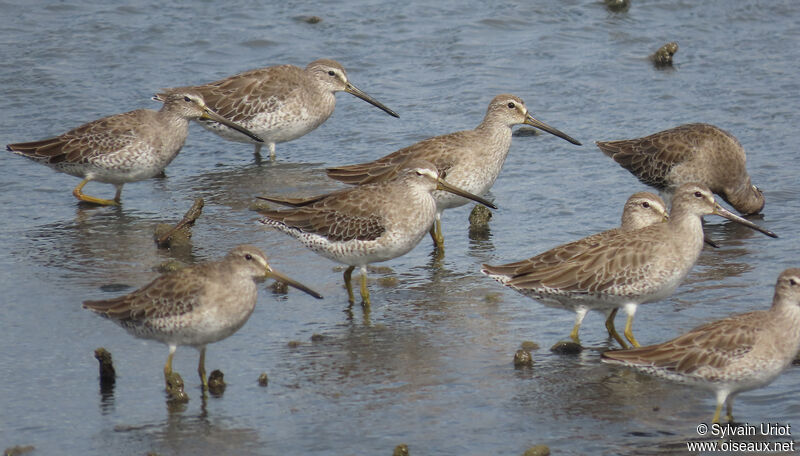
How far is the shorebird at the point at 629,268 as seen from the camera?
937 cm

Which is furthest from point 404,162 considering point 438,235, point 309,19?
point 309,19

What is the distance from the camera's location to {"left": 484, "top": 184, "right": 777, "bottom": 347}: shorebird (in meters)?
9.37

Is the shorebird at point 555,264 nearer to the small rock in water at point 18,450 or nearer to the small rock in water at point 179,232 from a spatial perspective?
the small rock in water at point 179,232

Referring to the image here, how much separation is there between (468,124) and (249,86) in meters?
2.79

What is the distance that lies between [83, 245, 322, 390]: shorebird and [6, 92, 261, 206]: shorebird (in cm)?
459

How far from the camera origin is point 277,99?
15.4m

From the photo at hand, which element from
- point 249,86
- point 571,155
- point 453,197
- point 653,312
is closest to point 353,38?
point 249,86

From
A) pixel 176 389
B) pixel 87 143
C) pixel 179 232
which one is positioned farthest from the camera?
pixel 87 143

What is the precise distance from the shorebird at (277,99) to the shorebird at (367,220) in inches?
174

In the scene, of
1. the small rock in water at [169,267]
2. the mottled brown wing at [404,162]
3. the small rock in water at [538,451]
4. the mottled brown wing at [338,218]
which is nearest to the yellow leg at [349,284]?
the mottled brown wing at [338,218]

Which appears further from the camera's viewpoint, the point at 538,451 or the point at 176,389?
the point at 176,389

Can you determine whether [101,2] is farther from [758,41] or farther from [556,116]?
[758,41]

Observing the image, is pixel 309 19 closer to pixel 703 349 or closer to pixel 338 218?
pixel 338 218

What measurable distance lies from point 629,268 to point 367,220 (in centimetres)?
235
